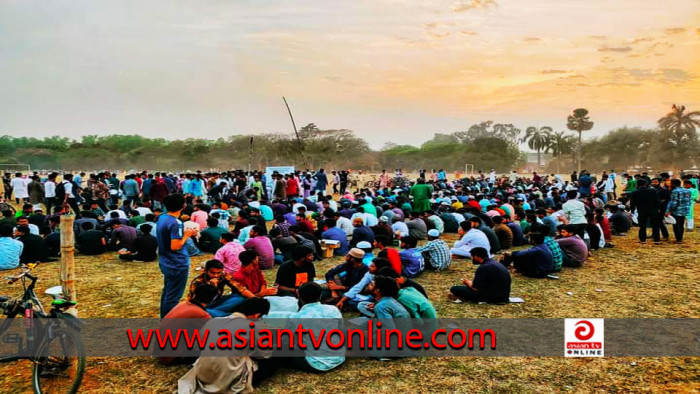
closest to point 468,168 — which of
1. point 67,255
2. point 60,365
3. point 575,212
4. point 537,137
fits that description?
point 537,137

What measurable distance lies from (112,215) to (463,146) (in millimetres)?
65425

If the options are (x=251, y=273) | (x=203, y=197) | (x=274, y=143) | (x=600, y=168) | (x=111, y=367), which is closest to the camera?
(x=111, y=367)

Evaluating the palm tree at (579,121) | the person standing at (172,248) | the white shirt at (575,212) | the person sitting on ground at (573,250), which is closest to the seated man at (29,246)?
the person standing at (172,248)

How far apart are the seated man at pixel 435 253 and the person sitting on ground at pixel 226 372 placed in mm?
4706

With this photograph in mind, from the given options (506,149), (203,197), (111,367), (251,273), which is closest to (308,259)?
(251,273)

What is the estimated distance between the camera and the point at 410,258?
755cm

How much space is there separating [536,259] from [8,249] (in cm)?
959

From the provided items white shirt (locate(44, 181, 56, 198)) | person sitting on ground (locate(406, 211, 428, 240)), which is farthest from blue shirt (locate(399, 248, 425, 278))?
white shirt (locate(44, 181, 56, 198))

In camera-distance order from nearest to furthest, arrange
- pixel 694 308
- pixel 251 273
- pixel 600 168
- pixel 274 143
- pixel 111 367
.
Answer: pixel 111 367, pixel 251 273, pixel 694 308, pixel 600 168, pixel 274 143

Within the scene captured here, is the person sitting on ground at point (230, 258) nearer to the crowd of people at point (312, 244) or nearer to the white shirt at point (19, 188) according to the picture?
the crowd of people at point (312, 244)

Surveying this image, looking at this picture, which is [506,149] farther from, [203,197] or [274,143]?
[203,197]

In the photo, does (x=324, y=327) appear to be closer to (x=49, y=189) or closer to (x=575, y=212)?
(x=575, y=212)

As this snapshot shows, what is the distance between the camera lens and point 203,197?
1675cm

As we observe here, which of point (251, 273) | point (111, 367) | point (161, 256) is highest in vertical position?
point (161, 256)
